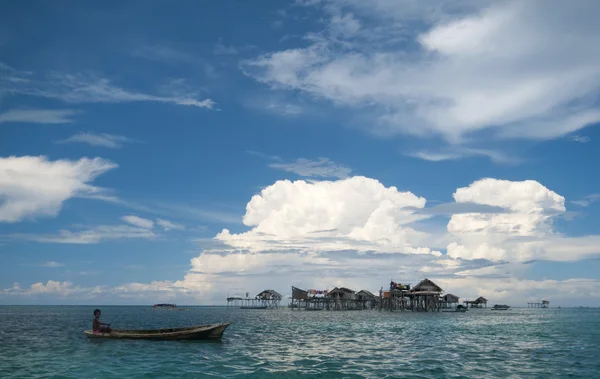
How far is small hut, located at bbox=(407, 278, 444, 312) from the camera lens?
8857 centimetres

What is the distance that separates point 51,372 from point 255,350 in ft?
36.8

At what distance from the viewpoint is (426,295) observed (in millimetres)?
92188

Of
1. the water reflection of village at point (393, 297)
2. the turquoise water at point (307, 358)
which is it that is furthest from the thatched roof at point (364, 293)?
the turquoise water at point (307, 358)

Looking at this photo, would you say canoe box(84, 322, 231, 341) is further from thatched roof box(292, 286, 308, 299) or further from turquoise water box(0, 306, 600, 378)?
thatched roof box(292, 286, 308, 299)

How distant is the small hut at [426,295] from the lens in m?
88.6

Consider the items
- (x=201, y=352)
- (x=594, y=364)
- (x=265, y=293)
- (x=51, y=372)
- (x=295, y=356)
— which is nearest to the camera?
(x=51, y=372)

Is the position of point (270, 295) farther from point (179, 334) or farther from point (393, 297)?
point (179, 334)

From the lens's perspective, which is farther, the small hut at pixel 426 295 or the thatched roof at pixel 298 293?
the thatched roof at pixel 298 293

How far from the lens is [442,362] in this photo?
22.3 m

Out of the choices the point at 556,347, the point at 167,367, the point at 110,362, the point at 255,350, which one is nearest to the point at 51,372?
the point at 110,362

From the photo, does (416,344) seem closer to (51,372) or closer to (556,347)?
(556,347)

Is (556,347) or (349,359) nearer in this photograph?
(349,359)

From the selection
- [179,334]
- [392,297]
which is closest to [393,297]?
[392,297]

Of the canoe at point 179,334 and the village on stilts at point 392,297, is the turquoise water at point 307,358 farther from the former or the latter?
the village on stilts at point 392,297
